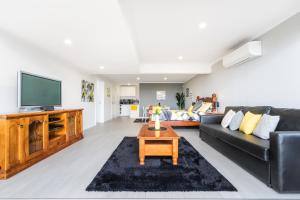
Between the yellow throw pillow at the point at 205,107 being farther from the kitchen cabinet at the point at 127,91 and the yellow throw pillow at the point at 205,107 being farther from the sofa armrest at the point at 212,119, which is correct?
the kitchen cabinet at the point at 127,91

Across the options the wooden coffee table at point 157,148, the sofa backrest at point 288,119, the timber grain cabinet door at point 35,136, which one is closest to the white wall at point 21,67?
the timber grain cabinet door at point 35,136

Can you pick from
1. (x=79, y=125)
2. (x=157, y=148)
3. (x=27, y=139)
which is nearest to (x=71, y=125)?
(x=79, y=125)

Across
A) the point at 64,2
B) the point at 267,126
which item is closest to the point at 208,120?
the point at 267,126

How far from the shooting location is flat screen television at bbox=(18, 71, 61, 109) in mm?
A: 2570

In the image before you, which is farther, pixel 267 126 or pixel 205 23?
pixel 205 23

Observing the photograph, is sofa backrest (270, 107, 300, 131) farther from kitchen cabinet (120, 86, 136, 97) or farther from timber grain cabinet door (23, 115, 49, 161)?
kitchen cabinet (120, 86, 136, 97)

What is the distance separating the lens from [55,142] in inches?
118

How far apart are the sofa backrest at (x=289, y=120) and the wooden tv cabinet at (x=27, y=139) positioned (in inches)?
144

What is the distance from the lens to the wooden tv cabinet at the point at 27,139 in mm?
1999

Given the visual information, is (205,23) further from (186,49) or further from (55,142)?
(55,142)

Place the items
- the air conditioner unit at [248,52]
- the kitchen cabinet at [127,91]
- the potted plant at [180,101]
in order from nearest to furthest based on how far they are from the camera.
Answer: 1. the air conditioner unit at [248,52]
2. the potted plant at [180,101]
3. the kitchen cabinet at [127,91]

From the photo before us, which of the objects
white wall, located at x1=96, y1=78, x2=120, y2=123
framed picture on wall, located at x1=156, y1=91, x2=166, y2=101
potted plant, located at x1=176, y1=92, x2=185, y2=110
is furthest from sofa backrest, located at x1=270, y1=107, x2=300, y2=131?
framed picture on wall, located at x1=156, y1=91, x2=166, y2=101

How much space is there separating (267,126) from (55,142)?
356 centimetres

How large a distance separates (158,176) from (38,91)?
2.61 m
